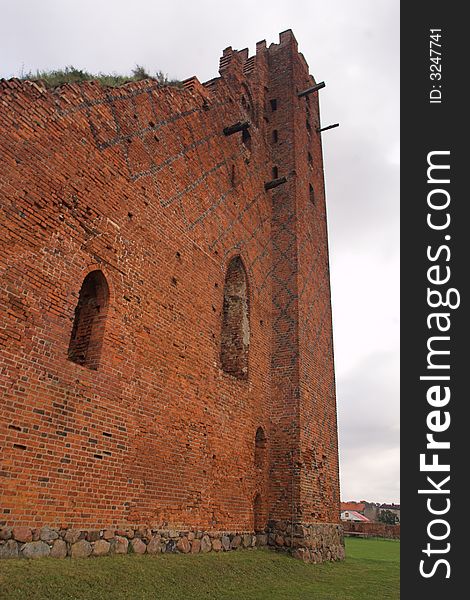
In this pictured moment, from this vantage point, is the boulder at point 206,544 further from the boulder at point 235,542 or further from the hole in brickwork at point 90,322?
the hole in brickwork at point 90,322

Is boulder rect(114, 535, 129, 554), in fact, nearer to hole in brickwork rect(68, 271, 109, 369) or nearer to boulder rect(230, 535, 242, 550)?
hole in brickwork rect(68, 271, 109, 369)

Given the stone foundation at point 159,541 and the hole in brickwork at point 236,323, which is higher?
the hole in brickwork at point 236,323

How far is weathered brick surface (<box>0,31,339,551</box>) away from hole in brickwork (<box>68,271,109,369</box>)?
0.02m

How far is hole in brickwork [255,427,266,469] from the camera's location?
10.8 meters

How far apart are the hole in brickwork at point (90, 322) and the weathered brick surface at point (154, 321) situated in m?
0.02

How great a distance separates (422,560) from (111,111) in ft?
23.3

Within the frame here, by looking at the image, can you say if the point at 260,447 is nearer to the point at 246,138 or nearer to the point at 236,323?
the point at 236,323

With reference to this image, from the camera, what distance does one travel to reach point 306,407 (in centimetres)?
1180

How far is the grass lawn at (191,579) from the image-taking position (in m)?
4.59

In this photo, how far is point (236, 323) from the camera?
11125 mm

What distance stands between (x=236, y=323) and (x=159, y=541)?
17.1 ft

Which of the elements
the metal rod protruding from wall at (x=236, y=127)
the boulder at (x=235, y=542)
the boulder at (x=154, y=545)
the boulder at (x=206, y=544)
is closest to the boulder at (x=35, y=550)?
the boulder at (x=154, y=545)

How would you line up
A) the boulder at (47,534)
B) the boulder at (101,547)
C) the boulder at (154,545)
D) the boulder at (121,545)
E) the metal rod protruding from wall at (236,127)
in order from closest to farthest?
the boulder at (47,534), the boulder at (101,547), the boulder at (121,545), the boulder at (154,545), the metal rod protruding from wall at (236,127)

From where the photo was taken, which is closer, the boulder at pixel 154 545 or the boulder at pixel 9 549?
the boulder at pixel 9 549
